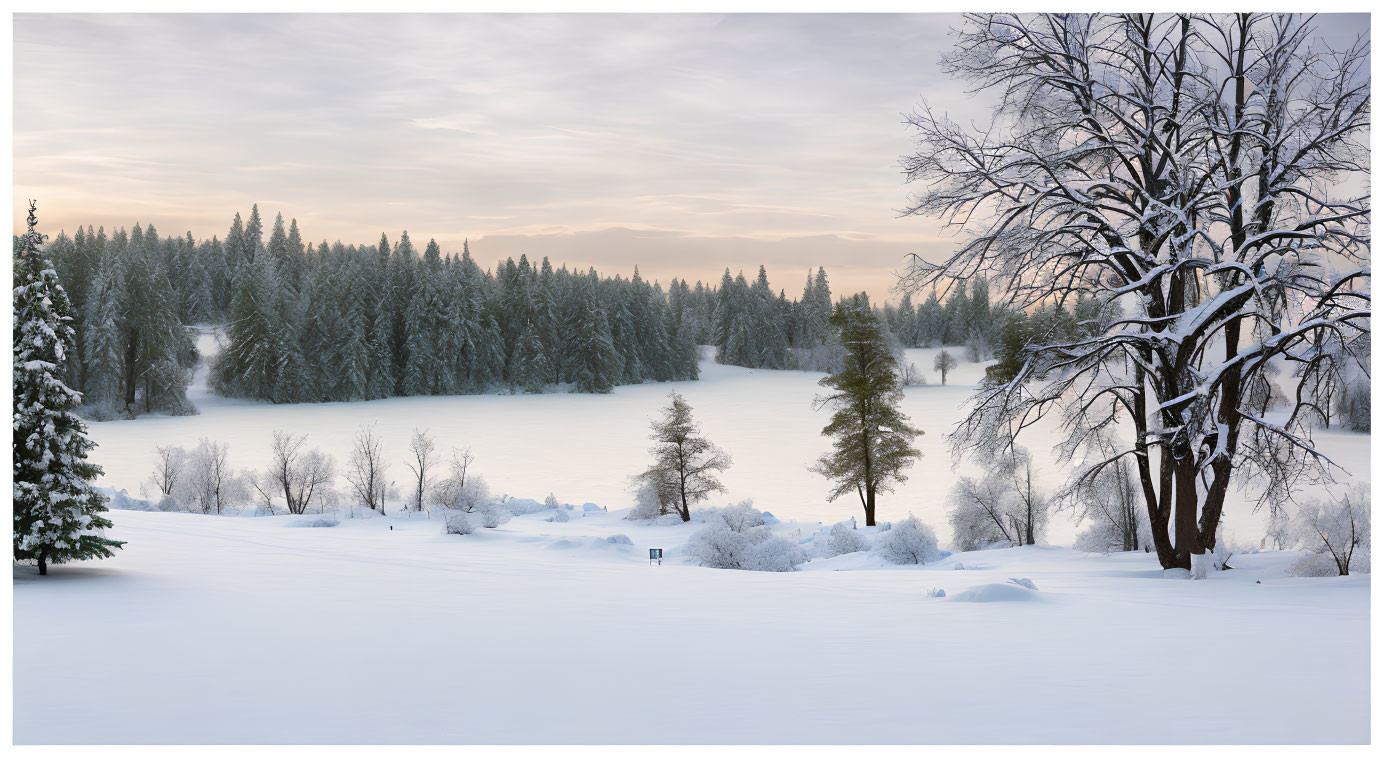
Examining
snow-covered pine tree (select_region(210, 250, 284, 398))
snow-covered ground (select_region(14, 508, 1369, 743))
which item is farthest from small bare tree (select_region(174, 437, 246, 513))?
snow-covered ground (select_region(14, 508, 1369, 743))

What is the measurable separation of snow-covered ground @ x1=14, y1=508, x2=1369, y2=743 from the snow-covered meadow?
23 millimetres

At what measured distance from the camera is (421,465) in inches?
1512

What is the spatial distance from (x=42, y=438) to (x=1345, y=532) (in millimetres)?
17510

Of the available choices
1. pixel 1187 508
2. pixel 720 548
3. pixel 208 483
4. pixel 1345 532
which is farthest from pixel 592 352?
pixel 1187 508

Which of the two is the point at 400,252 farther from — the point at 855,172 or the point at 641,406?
the point at 855,172

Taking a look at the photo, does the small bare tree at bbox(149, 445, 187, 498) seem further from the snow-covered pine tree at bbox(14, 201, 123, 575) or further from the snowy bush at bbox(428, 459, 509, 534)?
the snow-covered pine tree at bbox(14, 201, 123, 575)

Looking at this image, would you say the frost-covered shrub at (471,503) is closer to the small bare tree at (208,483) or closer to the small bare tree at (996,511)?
the small bare tree at (208,483)

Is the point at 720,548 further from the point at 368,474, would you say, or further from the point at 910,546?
the point at 368,474

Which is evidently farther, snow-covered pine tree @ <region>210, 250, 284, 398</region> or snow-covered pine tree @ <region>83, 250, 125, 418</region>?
snow-covered pine tree @ <region>210, 250, 284, 398</region>

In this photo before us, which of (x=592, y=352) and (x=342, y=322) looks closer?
(x=342, y=322)

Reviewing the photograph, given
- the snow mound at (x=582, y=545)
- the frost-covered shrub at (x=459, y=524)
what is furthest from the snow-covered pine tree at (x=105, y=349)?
the snow mound at (x=582, y=545)

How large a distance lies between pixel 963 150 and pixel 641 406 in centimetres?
5319

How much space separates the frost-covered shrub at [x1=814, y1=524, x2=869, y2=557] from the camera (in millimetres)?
22109

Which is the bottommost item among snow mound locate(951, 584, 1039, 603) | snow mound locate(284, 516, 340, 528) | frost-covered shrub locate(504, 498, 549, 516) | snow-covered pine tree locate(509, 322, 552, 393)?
frost-covered shrub locate(504, 498, 549, 516)
